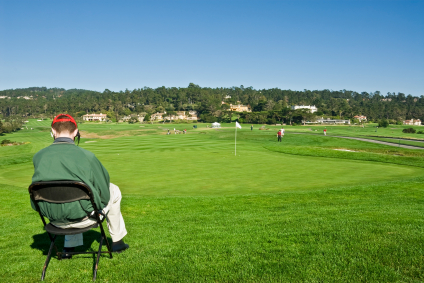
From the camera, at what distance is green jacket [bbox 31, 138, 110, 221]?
3666 mm

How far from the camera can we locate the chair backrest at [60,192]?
357cm

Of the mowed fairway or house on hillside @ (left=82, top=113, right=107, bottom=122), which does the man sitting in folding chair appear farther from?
house on hillside @ (left=82, top=113, right=107, bottom=122)

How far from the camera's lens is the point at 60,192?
11.9 feet

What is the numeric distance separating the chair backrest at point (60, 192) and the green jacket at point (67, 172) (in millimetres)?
98

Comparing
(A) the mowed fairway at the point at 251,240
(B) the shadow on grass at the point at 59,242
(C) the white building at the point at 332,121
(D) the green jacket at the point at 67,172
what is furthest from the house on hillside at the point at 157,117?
(D) the green jacket at the point at 67,172

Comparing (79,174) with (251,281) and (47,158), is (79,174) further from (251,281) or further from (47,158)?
(251,281)

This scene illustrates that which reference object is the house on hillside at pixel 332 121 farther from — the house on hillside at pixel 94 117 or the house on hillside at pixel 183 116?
the house on hillside at pixel 94 117

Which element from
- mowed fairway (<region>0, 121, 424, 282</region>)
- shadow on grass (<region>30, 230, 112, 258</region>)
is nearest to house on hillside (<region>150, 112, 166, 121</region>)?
mowed fairway (<region>0, 121, 424, 282</region>)

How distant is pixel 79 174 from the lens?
371 cm

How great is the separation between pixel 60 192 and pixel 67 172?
0.24 meters

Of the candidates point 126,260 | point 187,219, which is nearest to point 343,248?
point 126,260

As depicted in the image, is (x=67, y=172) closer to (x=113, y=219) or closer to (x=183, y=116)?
(x=113, y=219)

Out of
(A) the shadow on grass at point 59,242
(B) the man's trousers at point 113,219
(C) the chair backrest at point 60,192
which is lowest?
(A) the shadow on grass at point 59,242

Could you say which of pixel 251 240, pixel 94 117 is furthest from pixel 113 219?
pixel 94 117
